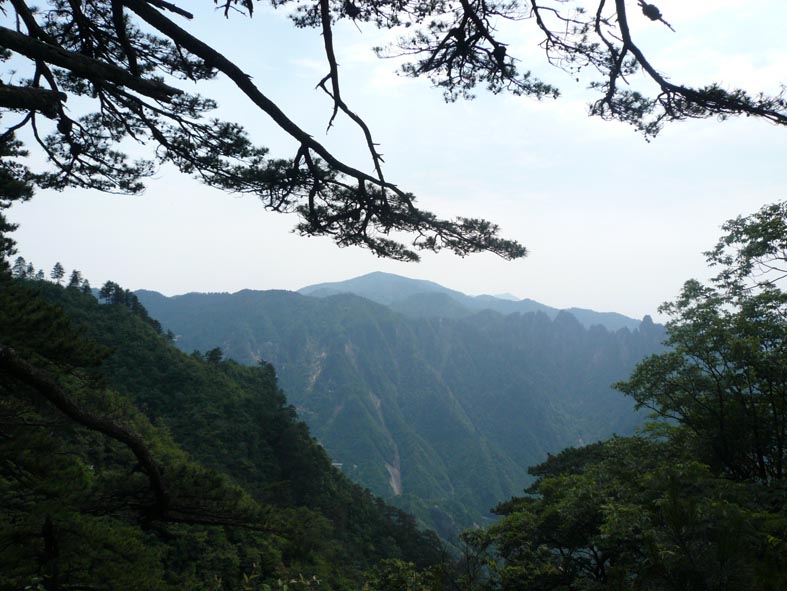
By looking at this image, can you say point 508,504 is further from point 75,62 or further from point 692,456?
point 75,62

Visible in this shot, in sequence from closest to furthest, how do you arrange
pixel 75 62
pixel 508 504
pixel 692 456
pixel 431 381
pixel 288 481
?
pixel 75 62
pixel 288 481
pixel 692 456
pixel 508 504
pixel 431 381

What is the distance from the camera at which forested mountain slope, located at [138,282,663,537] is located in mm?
99188

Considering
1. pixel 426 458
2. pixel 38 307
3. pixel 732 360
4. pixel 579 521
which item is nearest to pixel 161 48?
pixel 38 307

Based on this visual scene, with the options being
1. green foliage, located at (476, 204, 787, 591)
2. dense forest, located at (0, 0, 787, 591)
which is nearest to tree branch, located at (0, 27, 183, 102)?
dense forest, located at (0, 0, 787, 591)

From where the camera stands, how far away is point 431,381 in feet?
474

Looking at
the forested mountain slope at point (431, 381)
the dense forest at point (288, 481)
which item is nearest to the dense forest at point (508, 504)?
the dense forest at point (288, 481)

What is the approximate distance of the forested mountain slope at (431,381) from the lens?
325 feet

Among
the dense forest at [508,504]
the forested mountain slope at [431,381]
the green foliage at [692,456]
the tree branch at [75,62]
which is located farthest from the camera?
the forested mountain slope at [431,381]

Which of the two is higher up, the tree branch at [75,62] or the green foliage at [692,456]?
the tree branch at [75,62]

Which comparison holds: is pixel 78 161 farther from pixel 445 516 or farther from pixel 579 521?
pixel 445 516

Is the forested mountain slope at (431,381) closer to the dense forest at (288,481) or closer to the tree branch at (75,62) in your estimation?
the dense forest at (288,481)

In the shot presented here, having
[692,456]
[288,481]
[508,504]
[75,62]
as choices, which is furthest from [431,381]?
[75,62]

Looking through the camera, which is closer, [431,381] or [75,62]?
[75,62]

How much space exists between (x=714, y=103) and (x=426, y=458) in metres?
112
